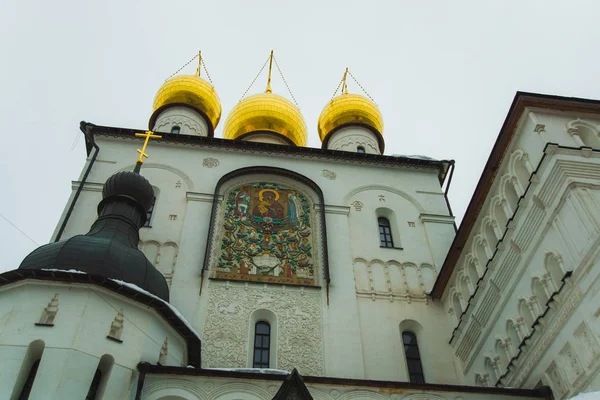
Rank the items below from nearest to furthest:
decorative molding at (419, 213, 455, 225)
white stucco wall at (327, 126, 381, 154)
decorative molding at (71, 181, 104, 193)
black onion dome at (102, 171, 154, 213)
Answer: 1. black onion dome at (102, 171, 154, 213)
2. decorative molding at (71, 181, 104, 193)
3. decorative molding at (419, 213, 455, 225)
4. white stucco wall at (327, 126, 381, 154)

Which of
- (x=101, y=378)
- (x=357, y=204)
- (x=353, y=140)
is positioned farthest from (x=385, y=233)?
(x=101, y=378)

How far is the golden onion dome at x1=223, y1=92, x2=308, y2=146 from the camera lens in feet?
62.3

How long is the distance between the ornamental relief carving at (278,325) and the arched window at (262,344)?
21cm

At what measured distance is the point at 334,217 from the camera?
45.8 feet

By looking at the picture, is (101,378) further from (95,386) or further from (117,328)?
(117,328)

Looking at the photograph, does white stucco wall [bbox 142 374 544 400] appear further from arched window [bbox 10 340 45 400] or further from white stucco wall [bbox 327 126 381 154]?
white stucco wall [bbox 327 126 381 154]

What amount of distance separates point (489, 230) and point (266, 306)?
4133mm

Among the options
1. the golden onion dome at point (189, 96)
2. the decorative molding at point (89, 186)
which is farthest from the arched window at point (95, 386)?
the golden onion dome at point (189, 96)

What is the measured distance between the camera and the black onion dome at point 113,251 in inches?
361

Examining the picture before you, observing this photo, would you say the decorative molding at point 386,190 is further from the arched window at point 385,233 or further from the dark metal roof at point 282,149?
the dark metal roof at point 282,149

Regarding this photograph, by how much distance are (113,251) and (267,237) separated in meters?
4.16

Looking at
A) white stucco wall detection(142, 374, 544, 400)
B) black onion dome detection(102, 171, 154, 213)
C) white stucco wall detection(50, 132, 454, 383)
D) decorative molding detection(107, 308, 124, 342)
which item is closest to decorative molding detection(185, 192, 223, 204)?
white stucco wall detection(50, 132, 454, 383)

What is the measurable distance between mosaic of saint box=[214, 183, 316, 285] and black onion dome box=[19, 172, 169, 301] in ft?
7.04

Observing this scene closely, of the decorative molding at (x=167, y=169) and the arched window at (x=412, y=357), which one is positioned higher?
the decorative molding at (x=167, y=169)
